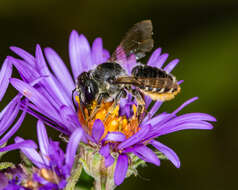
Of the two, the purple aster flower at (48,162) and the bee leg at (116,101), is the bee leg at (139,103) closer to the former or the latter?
the bee leg at (116,101)

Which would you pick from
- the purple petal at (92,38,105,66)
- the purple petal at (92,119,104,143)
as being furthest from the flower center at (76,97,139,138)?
the purple petal at (92,38,105,66)

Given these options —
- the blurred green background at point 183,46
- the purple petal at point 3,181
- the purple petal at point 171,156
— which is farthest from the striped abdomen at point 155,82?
the blurred green background at point 183,46

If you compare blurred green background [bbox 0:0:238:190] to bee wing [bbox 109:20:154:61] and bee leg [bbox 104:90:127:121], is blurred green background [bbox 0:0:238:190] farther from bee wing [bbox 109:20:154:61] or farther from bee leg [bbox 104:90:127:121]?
bee leg [bbox 104:90:127:121]

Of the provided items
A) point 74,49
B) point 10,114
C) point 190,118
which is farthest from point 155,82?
point 74,49

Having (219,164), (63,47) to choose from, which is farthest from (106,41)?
(219,164)

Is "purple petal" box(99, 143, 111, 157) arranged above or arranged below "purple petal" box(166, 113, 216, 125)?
below

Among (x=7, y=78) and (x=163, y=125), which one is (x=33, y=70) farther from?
(x=163, y=125)
